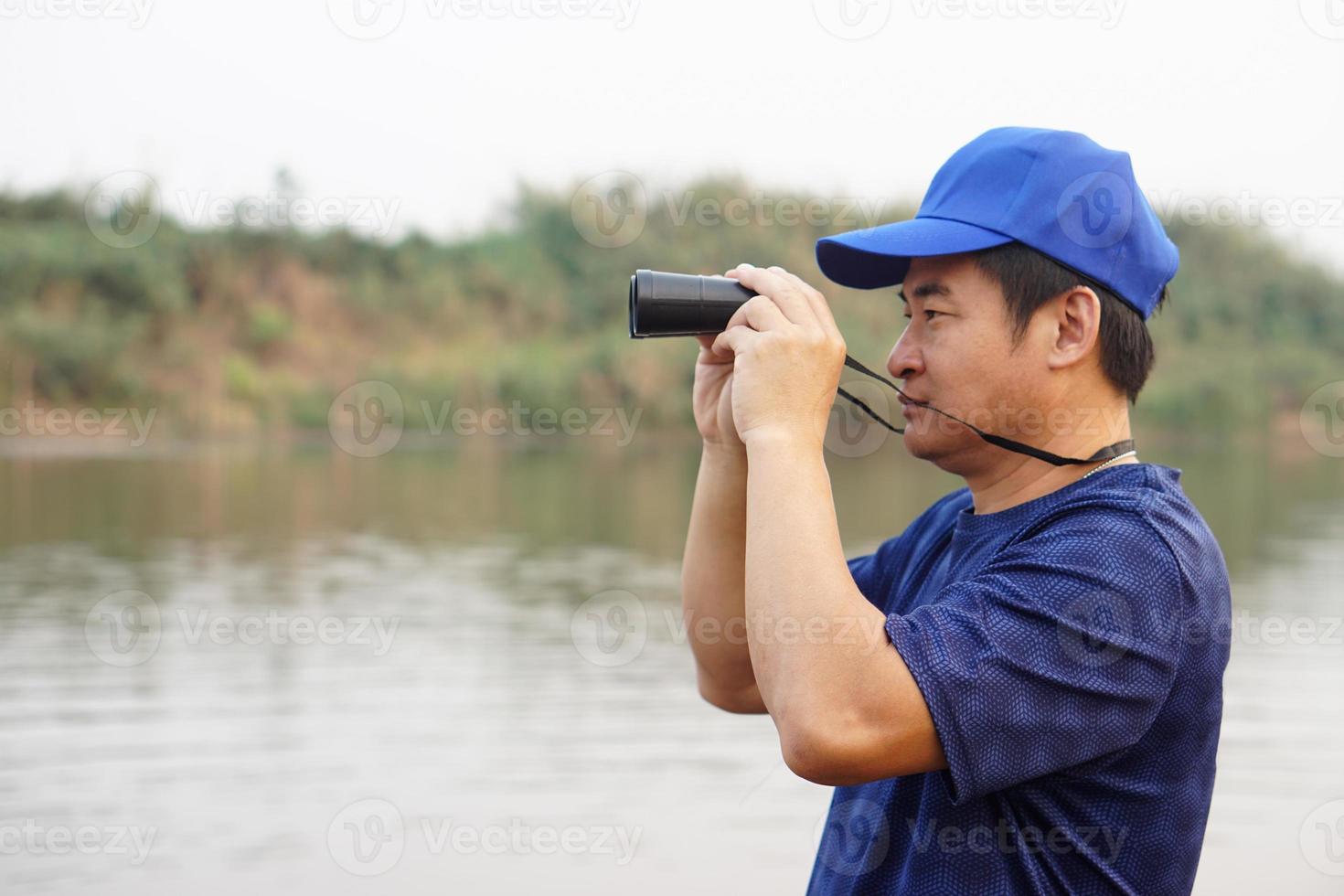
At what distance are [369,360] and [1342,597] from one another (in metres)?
20.1

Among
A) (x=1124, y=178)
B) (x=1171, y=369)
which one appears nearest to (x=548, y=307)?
(x=1171, y=369)

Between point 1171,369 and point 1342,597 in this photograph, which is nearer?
point 1342,597

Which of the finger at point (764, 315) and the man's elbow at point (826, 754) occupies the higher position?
the finger at point (764, 315)

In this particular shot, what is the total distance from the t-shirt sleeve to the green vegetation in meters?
19.3

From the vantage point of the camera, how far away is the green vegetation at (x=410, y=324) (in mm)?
22984

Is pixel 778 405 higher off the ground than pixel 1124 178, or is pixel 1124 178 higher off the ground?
pixel 1124 178

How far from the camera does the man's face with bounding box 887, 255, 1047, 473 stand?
1287 mm

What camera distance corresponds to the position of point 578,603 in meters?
8.43

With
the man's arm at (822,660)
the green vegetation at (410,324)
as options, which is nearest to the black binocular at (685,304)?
the man's arm at (822,660)

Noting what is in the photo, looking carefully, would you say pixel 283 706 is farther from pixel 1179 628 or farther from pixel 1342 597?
pixel 1342 597

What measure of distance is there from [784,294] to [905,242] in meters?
0.12

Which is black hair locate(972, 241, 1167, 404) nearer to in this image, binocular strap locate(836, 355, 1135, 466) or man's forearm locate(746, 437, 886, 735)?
binocular strap locate(836, 355, 1135, 466)

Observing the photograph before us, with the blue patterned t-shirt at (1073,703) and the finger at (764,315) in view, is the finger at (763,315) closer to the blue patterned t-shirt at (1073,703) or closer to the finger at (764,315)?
the finger at (764,315)

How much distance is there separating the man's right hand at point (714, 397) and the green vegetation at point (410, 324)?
18746 millimetres
